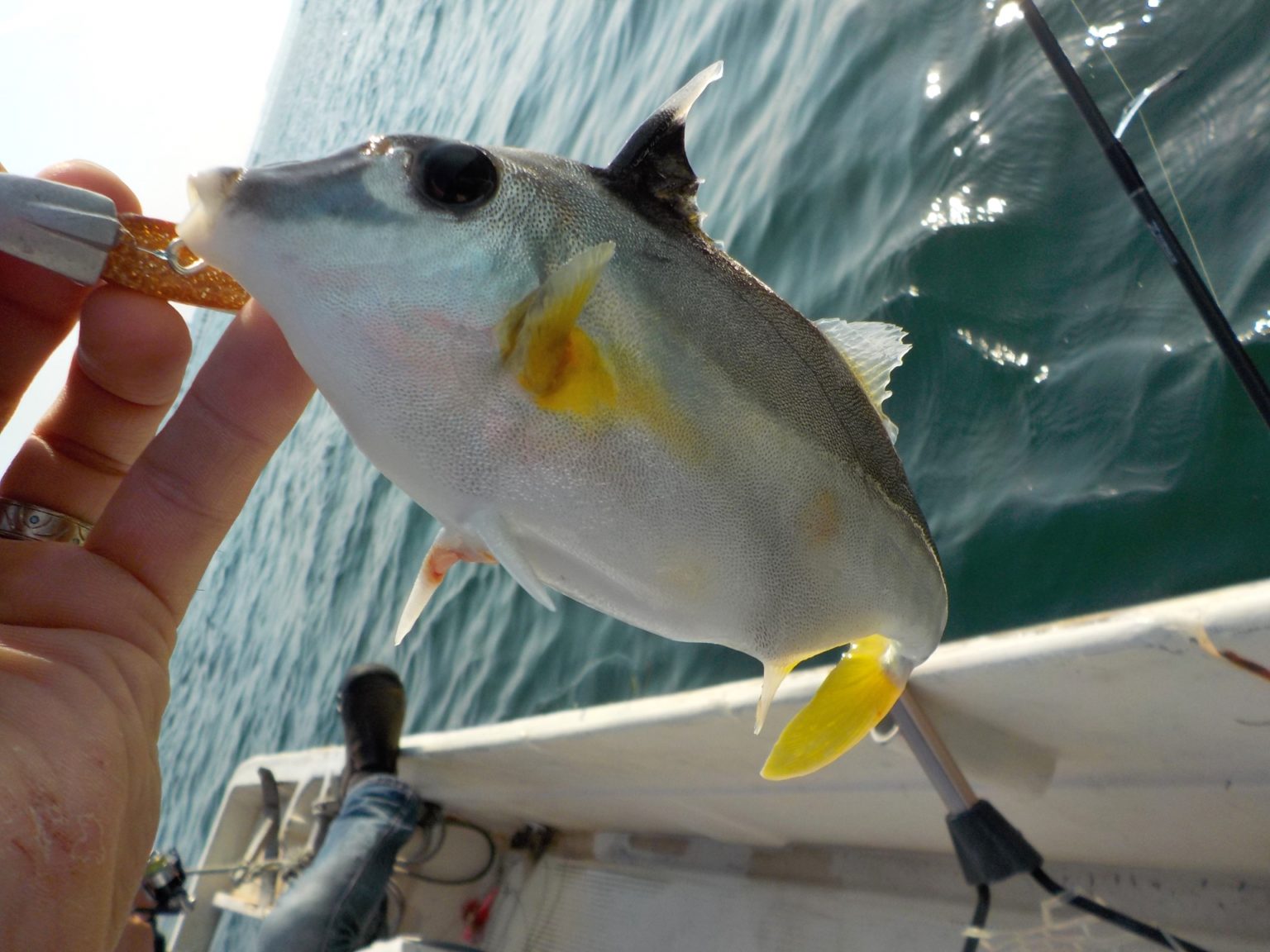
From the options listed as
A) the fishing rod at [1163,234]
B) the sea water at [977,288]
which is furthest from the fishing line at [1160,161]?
the fishing rod at [1163,234]

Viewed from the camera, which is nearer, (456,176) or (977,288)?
(456,176)

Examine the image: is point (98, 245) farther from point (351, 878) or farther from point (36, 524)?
point (351, 878)

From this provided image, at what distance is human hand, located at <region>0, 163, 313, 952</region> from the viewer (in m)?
0.99

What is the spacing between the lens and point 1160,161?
8.96 ft

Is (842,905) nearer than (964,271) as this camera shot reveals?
Yes

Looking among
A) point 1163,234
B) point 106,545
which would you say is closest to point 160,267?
point 106,545

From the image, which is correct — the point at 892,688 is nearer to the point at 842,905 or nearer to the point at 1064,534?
the point at 1064,534

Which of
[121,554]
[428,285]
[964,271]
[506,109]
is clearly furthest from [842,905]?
[506,109]

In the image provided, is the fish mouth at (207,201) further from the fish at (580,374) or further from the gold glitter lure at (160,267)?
the gold glitter lure at (160,267)

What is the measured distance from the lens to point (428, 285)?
3.03 feet

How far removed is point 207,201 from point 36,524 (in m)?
0.79

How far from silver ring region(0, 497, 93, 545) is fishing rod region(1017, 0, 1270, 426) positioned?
83.5 inches

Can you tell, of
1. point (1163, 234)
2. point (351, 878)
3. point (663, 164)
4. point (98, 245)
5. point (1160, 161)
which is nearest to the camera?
point (663, 164)

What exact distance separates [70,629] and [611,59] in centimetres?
→ 661
